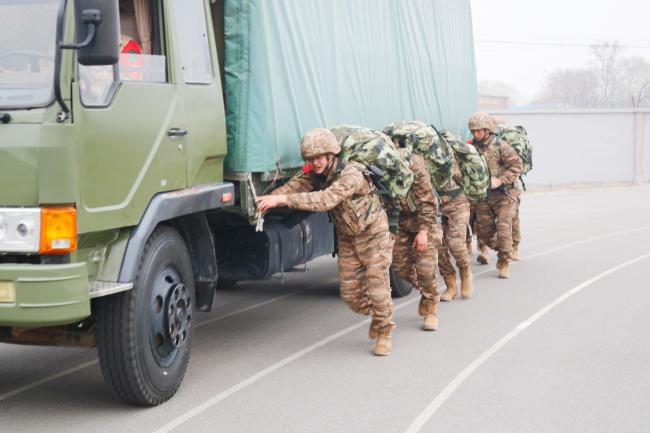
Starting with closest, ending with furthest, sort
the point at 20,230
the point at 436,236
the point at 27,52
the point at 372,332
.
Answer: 1. the point at 20,230
2. the point at 27,52
3. the point at 372,332
4. the point at 436,236

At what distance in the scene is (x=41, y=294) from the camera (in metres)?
4.99

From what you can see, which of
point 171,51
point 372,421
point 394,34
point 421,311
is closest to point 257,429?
point 372,421

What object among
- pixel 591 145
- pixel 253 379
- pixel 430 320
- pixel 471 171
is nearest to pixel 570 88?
pixel 591 145

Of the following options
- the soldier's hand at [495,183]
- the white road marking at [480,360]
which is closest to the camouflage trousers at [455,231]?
the white road marking at [480,360]

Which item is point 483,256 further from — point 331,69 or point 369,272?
point 369,272

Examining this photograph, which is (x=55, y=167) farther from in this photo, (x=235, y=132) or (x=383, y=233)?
(x=383, y=233)

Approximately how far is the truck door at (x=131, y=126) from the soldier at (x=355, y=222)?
54.6 inches

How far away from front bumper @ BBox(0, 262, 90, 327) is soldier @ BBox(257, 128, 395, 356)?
250 centimetres

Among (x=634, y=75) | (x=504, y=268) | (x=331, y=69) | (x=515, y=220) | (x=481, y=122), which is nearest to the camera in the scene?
(x=331, y=69)

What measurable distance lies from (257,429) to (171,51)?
7.82 feet

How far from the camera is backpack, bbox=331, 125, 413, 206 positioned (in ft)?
25.0

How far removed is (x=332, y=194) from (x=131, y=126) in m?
2.04

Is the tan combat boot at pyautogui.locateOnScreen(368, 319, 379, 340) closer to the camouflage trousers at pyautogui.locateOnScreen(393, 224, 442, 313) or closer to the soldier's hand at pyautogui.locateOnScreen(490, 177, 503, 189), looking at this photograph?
the camouflage trousers at pyautogui.locateOnScreen(393, 224, 442, 313)

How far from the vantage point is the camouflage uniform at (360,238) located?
7.53 m
